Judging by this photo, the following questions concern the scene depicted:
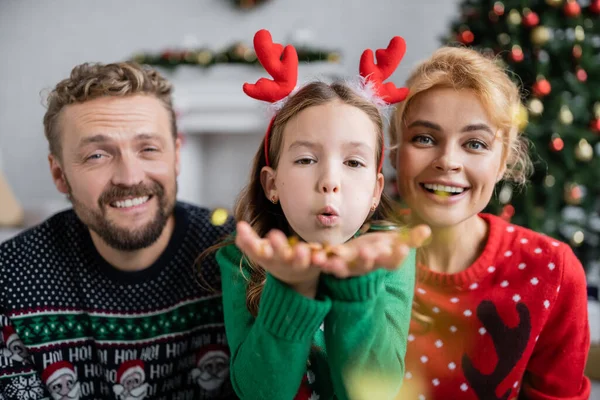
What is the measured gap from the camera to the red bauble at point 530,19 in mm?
2045

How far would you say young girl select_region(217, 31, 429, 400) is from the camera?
29.5 inches

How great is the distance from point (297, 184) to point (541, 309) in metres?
0.65

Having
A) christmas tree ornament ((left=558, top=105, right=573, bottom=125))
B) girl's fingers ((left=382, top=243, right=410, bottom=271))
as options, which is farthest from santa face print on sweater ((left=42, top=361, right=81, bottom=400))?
christmas tree ornament ((left=558, top=105, right=573, bottom=125))

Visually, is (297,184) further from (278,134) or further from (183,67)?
(183,67)

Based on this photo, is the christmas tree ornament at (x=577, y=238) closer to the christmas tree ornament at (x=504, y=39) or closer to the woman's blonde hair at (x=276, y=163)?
the christmas tree ornament at (x=504, y=39)

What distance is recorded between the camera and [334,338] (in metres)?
0.83

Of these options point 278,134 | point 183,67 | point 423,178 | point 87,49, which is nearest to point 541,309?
point 423,178

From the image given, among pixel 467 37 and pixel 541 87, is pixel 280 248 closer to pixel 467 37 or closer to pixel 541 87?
pixel 541 87

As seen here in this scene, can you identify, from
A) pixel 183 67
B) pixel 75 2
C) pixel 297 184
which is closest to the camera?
pixel 297 184

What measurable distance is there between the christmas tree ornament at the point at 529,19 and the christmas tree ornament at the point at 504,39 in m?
0.08

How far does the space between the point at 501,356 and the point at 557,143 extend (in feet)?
3.97

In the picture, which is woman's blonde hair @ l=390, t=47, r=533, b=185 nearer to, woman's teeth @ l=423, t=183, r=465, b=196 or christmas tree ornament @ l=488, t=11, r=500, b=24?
woman's teeth @ l=423, t=183, r=465, b=196

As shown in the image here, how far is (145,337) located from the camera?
123 cm

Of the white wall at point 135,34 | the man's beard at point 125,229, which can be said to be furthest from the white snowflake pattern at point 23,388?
the white wall at point 135,34
